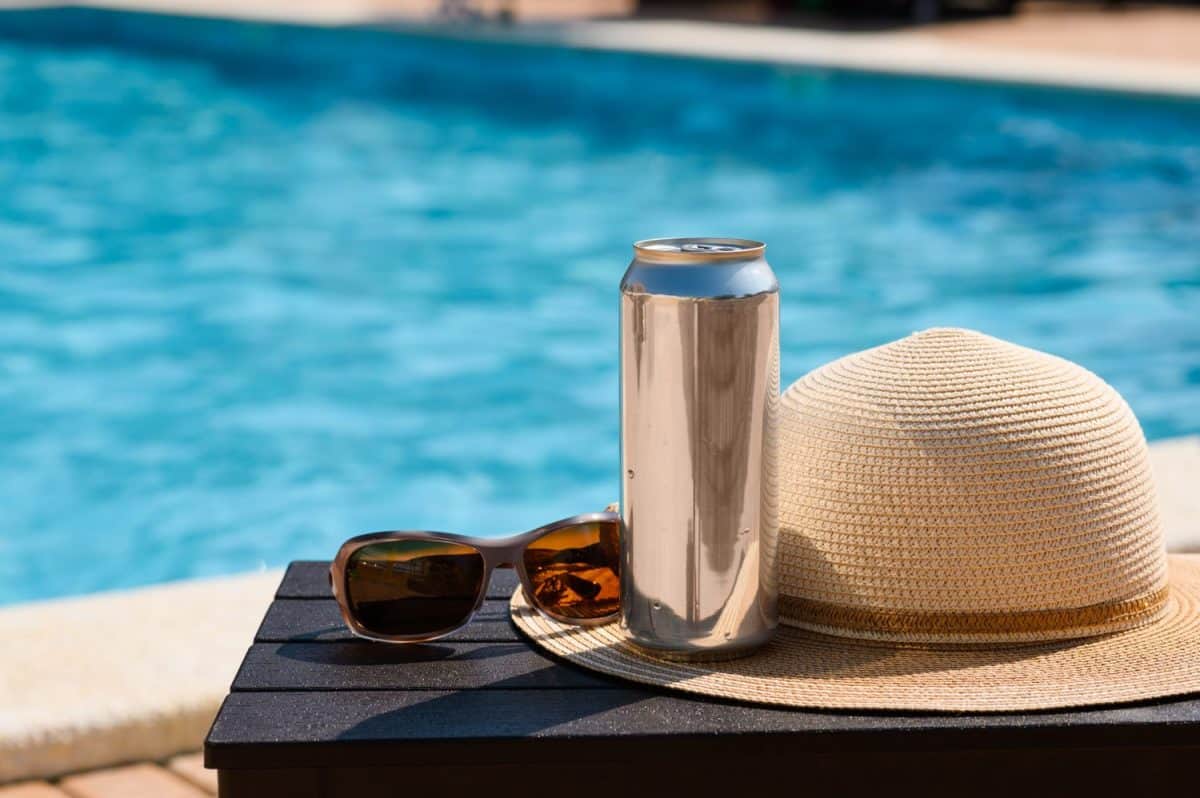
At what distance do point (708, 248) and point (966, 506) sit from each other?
0.34 metres

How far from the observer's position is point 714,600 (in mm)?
1453

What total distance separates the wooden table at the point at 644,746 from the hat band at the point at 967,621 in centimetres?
15

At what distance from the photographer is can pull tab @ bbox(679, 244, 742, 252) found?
142cm

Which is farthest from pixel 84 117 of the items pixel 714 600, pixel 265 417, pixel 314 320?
pixel 714 600

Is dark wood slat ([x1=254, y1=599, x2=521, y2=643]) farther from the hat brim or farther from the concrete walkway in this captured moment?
the concrete walkway

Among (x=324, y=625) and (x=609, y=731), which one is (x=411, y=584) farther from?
(x=609, y=731)

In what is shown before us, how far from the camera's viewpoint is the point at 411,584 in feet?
5.04

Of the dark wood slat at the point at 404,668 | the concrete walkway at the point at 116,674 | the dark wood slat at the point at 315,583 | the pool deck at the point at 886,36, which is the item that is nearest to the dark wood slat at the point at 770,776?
the dark wood slat at the point at 404,668

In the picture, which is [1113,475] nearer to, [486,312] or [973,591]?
[973,591]

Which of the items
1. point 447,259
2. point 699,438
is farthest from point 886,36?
point 699,438

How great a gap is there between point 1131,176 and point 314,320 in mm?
4549

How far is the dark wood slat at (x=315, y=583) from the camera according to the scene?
173cm

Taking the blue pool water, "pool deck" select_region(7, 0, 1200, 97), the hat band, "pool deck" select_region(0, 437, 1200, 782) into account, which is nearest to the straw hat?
the hat band

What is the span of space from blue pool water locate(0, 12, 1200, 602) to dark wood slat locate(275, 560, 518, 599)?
2.74 meters
